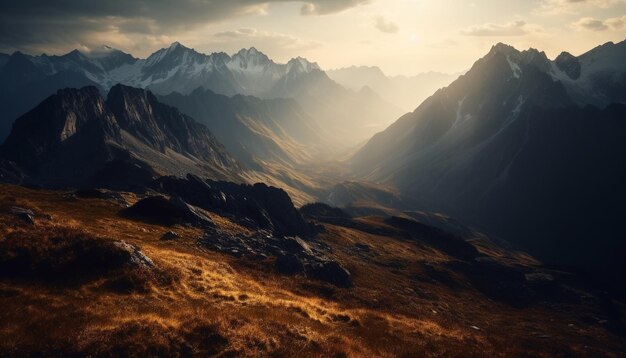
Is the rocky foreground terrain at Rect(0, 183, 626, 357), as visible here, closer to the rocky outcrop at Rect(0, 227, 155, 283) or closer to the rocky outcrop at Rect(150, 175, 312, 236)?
the rocky outcrop at Rect(0, 227, 155, 283)

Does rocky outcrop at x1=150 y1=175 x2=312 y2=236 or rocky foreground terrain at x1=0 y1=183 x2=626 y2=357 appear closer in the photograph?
rocky foreground terrain at x1=0 y1=183 x2=626 y2=357

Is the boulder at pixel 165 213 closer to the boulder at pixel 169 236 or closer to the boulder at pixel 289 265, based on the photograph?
the boulder at pixel 169 236

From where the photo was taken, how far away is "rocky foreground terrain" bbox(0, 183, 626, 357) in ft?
70.5

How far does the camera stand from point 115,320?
2217cm

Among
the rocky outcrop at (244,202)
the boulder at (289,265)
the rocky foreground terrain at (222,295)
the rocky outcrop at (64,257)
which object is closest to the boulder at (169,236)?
the rocky foreground terrain at (222,295)

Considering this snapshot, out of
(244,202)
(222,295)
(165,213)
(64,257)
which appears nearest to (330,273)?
(222,295)

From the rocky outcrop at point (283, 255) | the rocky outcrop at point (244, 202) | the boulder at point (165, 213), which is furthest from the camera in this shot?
the rocky outcrop at point (244, 202)

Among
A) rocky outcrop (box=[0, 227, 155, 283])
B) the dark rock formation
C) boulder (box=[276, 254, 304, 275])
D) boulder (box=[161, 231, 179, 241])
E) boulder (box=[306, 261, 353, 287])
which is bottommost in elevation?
the dark rock formation

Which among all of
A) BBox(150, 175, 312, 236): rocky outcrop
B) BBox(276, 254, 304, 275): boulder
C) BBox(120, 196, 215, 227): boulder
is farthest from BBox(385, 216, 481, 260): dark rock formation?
BBox(276, 254, 304, 275): boulder

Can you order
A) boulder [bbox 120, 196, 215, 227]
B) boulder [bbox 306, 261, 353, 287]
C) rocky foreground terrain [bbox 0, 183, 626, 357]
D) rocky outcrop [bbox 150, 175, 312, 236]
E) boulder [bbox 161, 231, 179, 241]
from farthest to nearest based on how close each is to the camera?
rocky outcrop [bbox 150, 175, 312, 236]
boulder [bbox 120, 196, 215, 227]
boulder [bbox 306, 261, 353, 287]
boulder [bbox 161, 231, 179, 241]
rocky foreground terrain [bbox 0, 183, 626, 357]

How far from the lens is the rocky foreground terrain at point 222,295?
21.5 m

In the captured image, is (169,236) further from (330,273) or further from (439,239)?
(439,239)

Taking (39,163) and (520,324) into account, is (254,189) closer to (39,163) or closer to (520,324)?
(520,324)

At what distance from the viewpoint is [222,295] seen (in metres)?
32.2
